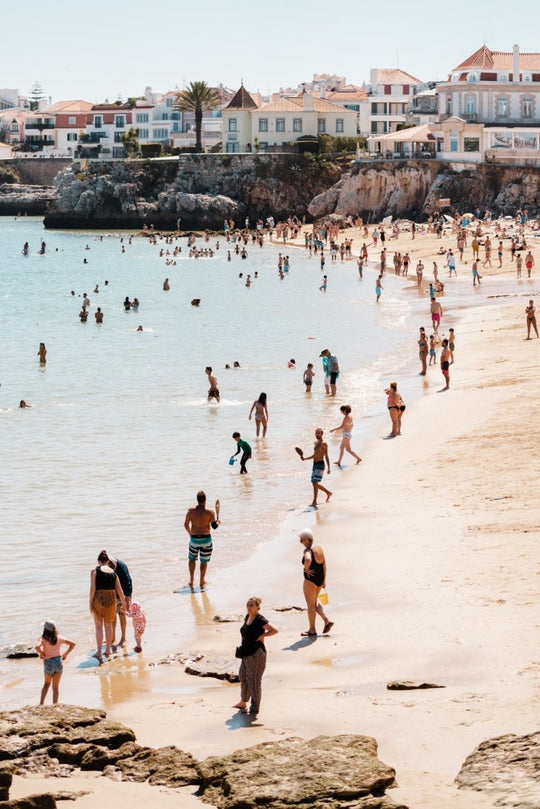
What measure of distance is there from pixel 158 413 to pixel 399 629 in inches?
656

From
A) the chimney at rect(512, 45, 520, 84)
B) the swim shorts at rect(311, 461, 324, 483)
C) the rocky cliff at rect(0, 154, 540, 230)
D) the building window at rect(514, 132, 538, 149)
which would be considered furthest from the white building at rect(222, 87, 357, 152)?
the swim shorts at rect(311, 461, 324, 483)

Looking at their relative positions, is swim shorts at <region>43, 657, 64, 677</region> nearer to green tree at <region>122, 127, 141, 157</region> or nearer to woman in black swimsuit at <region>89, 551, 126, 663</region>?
woman in black swimsuit at <region>89, 551, 126, 663</region>

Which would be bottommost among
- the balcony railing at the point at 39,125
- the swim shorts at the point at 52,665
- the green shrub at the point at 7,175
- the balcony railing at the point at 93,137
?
the swim shorts at the point at 52,665

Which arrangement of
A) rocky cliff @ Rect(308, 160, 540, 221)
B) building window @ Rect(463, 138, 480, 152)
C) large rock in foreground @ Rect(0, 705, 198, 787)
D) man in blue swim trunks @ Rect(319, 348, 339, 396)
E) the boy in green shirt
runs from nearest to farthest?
1. large rock in foreground @ Rect(0, 705, 198, 787)
2. the boy in green shirt
3. man in blue swim trunks @ Rect(319, 348, 339, 396)
4. rocky cliff @ Rect(308, 160, 540, 221)
5. building window @ Rect(463, 138, 480, 152)

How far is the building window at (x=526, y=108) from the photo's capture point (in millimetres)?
84250

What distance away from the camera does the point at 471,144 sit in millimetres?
82875

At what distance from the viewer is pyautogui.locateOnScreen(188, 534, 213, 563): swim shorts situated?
47.7ft

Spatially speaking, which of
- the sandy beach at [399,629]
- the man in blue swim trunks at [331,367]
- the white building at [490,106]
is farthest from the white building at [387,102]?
the sandy beach at [399,629]

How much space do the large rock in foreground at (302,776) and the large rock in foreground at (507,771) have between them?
0.56 meters

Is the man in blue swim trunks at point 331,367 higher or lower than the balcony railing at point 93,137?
lower

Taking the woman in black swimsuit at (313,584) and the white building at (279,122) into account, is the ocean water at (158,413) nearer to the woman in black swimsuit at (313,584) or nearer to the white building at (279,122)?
the woman in black swimsuit at (313,584)

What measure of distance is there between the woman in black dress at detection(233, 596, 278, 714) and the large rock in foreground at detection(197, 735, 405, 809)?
1.59 metres

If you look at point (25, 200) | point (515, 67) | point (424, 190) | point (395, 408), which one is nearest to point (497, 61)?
point (515, 67)

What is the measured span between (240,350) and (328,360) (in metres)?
10.4
